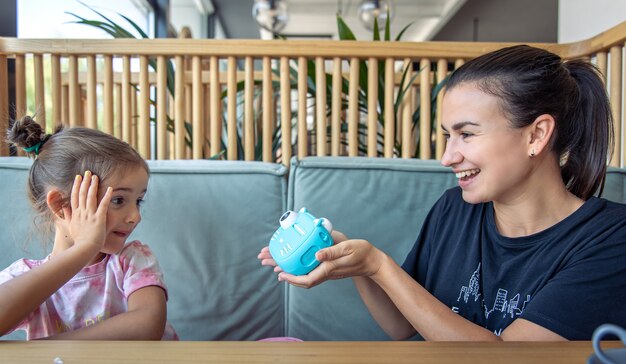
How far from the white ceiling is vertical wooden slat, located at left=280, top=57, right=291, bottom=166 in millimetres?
5959

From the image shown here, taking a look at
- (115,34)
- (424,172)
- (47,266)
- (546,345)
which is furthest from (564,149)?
(115,34)

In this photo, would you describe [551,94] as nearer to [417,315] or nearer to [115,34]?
[417,315]

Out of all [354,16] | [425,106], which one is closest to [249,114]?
[425,106]

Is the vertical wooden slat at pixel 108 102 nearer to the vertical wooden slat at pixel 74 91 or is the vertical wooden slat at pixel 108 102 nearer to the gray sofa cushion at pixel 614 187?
the vertical wooden slat at pixel 74 91

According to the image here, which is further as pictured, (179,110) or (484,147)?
(179,110)

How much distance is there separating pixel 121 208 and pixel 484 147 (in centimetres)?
65

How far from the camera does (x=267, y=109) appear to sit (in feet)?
5.32

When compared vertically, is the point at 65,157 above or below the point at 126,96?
below

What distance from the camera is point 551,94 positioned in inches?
37.5

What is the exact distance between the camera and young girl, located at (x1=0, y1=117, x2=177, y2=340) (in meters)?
0.96

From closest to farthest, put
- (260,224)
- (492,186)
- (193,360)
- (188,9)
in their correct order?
(193,360) < (492,186) < (260,224) < (188,9)

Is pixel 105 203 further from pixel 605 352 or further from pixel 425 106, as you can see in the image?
pixel 425 106

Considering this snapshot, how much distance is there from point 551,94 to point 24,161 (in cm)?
111

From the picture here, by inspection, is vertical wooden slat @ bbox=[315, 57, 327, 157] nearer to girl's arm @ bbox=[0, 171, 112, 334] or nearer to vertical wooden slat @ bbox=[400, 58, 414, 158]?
vertical wooden slat @ bbox=[400, 58, 414, 158]
